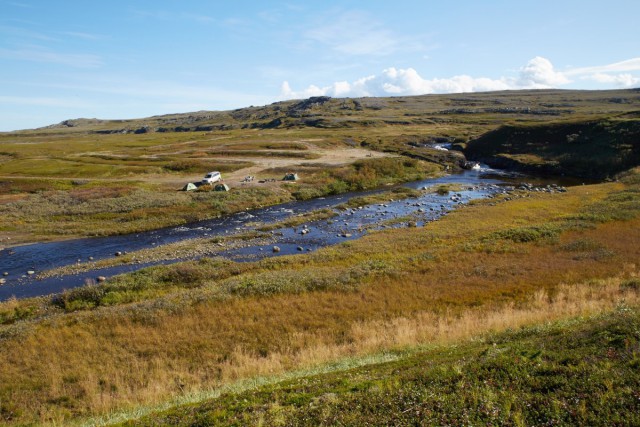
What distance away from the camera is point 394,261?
118 feet

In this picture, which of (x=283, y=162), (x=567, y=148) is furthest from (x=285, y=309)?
(x=567, y=148)

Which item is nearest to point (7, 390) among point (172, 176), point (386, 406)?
point (386, 406)

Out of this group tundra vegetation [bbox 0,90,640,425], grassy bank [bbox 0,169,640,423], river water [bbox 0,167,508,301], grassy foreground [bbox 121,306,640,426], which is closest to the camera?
grassy foreground [bbox 121,306,640,426]

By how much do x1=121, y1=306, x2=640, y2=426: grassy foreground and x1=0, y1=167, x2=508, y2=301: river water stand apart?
93.8 feet

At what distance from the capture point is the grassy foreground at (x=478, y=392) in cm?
989

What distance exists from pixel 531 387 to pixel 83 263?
42.6 meters

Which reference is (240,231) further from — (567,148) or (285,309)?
(567,148)

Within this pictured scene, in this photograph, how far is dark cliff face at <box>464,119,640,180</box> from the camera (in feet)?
271

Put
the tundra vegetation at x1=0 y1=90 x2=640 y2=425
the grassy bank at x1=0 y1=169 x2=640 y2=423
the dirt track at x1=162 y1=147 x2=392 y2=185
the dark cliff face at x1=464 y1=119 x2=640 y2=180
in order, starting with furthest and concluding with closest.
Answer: the dark cliff face at x1=464 y1=119 x2=640 y2=180
the dirt track at x1=162 y1=147 x2=392 y2=185
the grassy bank at x1=0 y1=169 x2=640 y2=423
the tundra vegetation at x1=0 y1=90 x2=640 y2=425

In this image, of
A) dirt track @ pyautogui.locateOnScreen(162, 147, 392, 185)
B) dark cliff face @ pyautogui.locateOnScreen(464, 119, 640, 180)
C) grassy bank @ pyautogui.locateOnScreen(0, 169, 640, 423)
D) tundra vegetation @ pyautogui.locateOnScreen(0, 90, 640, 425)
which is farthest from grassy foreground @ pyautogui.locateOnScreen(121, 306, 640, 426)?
dark cliff face @ pyautogui.locateOnScreen(464, 119, 640, 180)

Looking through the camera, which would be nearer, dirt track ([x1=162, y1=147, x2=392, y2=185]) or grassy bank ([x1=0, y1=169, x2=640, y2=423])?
grassy bank ([x1=0, y1=169, x2=640, y2=423])

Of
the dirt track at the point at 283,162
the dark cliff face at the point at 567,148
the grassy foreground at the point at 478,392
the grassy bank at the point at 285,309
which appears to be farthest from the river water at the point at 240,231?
the grassy foreground at the point at 478,392

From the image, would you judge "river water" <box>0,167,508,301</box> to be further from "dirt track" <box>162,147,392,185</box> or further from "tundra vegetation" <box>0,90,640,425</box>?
"dirt track" <box>162,147,392,185</box>

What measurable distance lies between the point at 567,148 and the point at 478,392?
10337cm
